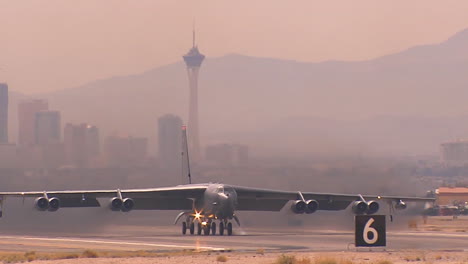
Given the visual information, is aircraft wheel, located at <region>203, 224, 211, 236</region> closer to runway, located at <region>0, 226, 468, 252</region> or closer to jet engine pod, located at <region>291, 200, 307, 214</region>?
runway, located at <region>0, 226, 468, 252</region>

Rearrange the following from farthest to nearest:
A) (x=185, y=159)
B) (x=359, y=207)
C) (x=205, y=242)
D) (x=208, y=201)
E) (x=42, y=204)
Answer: (x=185, y=159) → (x=208, y=201) → (x=359, y=207) → (x=42, y=204) → (x=205, y=242)

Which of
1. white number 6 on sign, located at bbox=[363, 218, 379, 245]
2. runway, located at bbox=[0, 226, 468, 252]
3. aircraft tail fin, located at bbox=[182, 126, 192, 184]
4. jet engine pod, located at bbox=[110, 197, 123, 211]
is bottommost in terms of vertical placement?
runway, located at bbox=[0, 226, 468, 252]

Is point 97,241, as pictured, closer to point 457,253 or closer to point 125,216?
point 125,216

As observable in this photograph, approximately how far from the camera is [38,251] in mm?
58875

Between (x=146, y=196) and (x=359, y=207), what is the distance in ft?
54.2

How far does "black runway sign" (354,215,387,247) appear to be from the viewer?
45.7 metres

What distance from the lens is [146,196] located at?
270 feet

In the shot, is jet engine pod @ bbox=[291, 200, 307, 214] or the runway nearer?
the runway

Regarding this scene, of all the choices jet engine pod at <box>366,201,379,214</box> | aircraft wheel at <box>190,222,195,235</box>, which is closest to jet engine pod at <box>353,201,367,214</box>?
jet engine pod at <box>366,201,379,214</box>

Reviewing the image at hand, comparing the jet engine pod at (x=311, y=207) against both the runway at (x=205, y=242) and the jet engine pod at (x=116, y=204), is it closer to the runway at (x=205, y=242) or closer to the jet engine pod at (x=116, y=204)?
the runway at (x=205, y=242)

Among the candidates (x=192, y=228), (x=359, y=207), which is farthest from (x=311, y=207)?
(x=192, y=228)

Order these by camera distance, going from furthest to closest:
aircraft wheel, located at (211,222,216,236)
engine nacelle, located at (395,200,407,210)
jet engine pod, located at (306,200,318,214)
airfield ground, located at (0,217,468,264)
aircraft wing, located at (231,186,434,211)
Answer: aircraft wing, located at (231,186,434,211) → engine nacelle, located at (395,200,407,210) → jet engine pod, located at (306,200,318,214) → aircraft wheel, located at (211,222,216,236) → airfield ground, located at (0,217,468,264)

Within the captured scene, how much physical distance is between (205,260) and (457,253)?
13493 millimetres

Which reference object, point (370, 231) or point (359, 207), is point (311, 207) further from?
point (370, 231)
